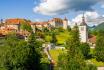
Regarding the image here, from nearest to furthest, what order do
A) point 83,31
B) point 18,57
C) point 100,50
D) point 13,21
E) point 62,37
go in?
point 18,57, point 100,50, point 83,31, point 62,37, point 13,21

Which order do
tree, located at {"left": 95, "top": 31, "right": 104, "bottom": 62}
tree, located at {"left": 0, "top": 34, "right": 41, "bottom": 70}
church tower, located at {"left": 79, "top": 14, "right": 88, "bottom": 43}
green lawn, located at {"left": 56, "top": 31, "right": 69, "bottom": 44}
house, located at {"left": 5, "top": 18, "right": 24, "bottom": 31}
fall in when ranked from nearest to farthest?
1. tree, located at {"left": 0, "top": 34, "right": 41, "bottom": 70}
2. tree, located at {"left": 95, "top": 31, "right": 104, "bottom": 62}
3. church tower, located at {"left": 79, "top": 14, "right": 88, "bottom": 43}
4. green lawn, located at {"left": 56, "top": 31, "right": 69, "bottom": 44}
5. house, located at {"left": 5, "top": 18, "right": 24, "bottom": 31}

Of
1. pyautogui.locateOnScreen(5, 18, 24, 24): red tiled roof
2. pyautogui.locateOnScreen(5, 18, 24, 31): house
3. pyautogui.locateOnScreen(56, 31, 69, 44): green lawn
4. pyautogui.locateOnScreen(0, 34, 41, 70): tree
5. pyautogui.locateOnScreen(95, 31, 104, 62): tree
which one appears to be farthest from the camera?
pyautogui.locateOnScreen(5, 18, 24, 24): red tiled roof

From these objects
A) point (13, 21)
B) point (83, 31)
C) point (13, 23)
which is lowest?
point (83, 31)

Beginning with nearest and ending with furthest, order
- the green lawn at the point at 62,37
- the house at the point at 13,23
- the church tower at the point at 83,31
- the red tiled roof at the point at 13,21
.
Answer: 1. the church tower at the point at 83,31
2. the green lawn at the point at 62,37
3. the house at the point at 13,23
4. the red tiled roof at the point at 13,21

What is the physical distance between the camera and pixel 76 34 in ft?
309

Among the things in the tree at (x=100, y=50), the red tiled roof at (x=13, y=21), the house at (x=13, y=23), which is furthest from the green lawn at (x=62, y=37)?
the tree at (x=100, y=50)

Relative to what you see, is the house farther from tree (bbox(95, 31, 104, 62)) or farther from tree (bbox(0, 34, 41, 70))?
tree (bbox(0, 34, 41, 70))

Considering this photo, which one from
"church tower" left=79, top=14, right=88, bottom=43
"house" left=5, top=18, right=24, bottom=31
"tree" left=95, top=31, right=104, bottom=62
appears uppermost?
"house" left=5, top=18, right=24, bottom=31

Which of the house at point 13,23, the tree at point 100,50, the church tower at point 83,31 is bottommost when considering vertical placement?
the tree at point 100,50

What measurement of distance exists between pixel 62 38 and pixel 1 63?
78325 mm

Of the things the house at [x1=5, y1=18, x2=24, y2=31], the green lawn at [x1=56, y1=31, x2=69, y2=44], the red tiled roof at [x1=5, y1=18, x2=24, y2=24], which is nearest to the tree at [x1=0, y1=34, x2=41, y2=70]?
the green lawn at [x1=56, y1=31, x2=69, y2=44]

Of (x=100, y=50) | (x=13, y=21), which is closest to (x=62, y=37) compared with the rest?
(x=13, y=21)

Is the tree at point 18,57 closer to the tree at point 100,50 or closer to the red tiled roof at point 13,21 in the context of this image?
the tree at point 100,50

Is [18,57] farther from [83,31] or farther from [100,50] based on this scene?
[83,31]
